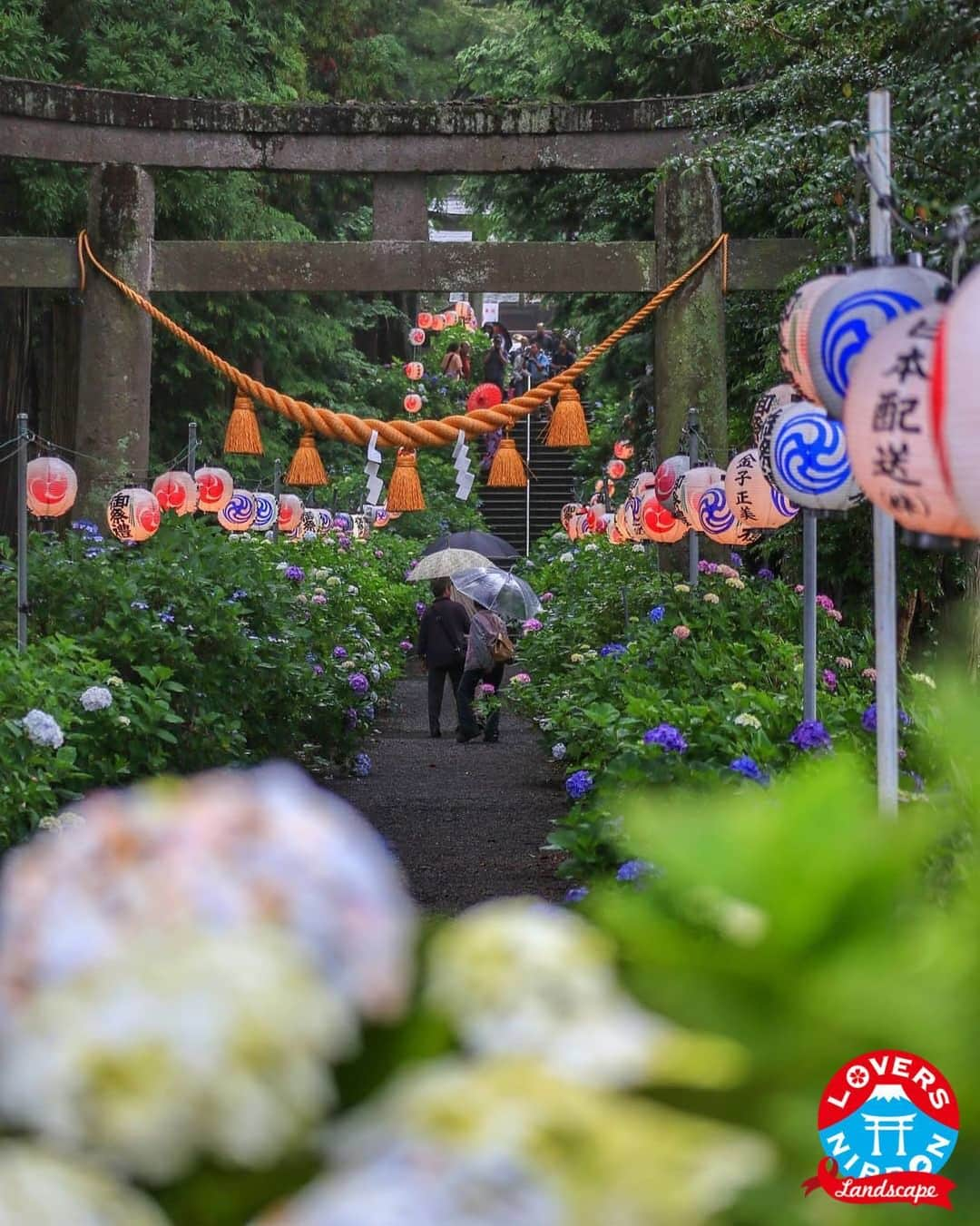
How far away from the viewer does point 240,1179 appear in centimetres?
87

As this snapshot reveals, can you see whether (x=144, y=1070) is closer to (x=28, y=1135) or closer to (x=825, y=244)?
(x=28, y=1135)

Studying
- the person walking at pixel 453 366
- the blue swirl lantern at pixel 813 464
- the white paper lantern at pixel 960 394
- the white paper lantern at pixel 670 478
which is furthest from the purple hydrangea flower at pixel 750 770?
the person walking at pixel 453 366

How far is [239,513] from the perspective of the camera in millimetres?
14297

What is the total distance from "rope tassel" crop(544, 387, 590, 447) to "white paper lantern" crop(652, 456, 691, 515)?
1570mm

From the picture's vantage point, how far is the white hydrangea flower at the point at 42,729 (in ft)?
16.5

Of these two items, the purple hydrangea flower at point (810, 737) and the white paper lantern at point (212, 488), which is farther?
the white paper lantern at point (212, 488)

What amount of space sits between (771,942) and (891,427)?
1.88 m

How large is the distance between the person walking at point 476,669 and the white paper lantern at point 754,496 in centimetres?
574

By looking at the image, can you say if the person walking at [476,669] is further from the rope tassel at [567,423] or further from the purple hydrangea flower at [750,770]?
the purple hydrangea flower at [750,770]

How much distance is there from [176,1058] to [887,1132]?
0.51 metres

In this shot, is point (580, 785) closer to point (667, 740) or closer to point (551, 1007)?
point (667, 740)

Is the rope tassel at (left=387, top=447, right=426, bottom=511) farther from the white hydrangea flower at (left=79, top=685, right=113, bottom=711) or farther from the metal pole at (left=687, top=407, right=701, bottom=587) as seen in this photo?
the white hydrangea flower at (left=79, top=685, right=113, bottom=711)

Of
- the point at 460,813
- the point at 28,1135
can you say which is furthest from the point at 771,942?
the point at 460,813

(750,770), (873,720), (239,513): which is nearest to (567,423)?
(239,513)
